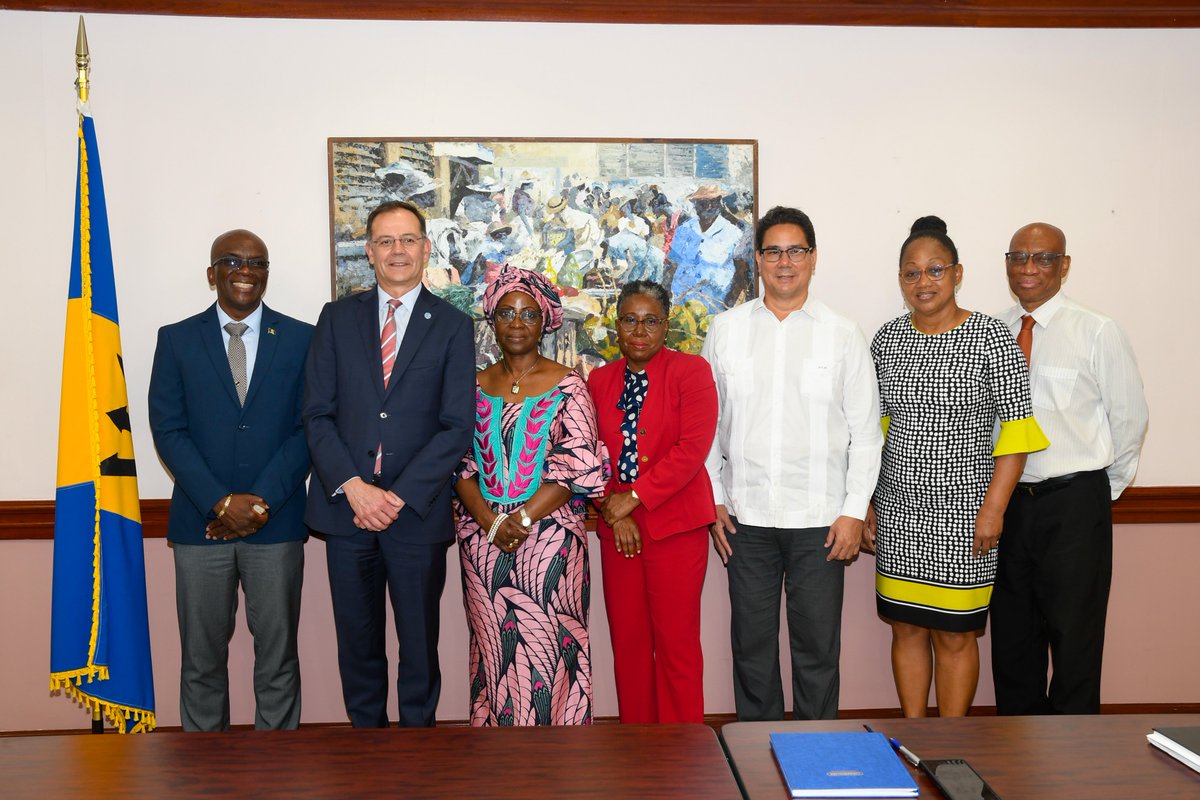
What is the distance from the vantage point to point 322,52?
136 inches

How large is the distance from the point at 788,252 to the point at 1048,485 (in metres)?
1.21

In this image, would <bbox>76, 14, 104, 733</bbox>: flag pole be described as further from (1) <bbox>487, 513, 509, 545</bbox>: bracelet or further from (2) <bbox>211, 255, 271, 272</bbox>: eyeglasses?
(1) <bbox>487, 513, 509, 545</bbox>: bracelet

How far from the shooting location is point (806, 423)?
2979mm

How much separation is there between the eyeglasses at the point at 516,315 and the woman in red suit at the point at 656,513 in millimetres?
301

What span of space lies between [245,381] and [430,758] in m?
1.97

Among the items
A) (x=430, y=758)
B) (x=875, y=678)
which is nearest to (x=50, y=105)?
(x=430, y=758)

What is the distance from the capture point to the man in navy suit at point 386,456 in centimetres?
284

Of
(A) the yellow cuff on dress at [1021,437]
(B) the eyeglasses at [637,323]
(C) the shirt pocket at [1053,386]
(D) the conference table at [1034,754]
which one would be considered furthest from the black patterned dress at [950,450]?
(D) the conference table at [1034,754]

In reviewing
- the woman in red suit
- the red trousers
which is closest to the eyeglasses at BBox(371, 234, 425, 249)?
the woman in red suit

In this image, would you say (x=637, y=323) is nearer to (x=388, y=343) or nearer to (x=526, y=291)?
(x=526, y=291)

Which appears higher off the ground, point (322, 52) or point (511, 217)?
point (322, 52)

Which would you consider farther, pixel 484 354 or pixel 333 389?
pixel 484 354

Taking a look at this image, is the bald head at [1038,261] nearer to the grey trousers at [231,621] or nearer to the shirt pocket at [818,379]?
the shirt pocket at [818,379]

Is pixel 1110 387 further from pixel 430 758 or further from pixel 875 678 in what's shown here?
pixel 430 758
